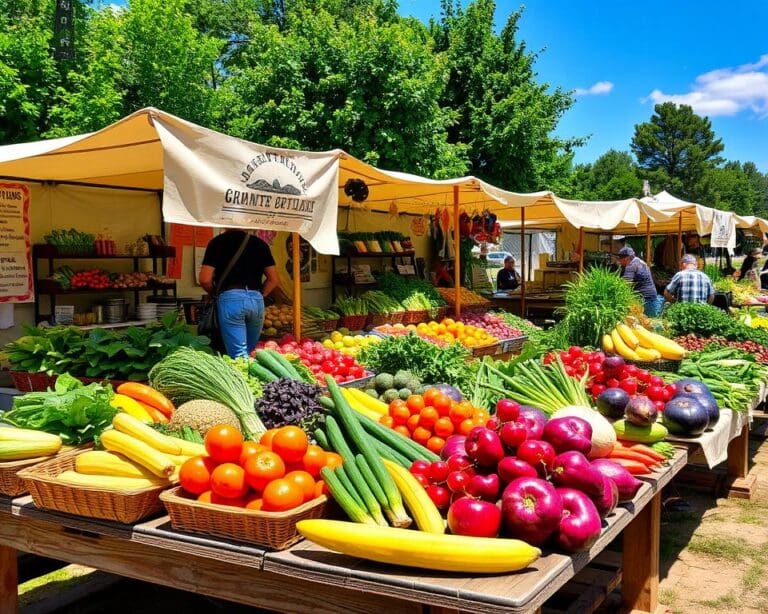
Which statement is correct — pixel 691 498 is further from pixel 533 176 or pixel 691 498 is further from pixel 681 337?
pixel 533 176

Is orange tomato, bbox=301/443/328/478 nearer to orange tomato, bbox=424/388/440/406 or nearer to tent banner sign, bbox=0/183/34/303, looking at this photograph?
orange tomato, bbox=424/388/440/406

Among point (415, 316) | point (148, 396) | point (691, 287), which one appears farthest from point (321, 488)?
point (415, 316)

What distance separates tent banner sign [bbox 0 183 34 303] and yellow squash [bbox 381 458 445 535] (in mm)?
6962

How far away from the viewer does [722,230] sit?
1321 cm

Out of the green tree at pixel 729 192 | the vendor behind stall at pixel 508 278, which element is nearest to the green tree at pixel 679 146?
the green tree at pixel 729 192

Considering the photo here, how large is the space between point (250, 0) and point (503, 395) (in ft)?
74.8

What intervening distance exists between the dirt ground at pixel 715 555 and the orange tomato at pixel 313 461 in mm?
2310

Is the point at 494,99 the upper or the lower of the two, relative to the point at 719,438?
upper

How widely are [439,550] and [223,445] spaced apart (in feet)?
2.79

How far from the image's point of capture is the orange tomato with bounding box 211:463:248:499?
236 cm

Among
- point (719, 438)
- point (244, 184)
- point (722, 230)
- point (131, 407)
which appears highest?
point (722, 230)

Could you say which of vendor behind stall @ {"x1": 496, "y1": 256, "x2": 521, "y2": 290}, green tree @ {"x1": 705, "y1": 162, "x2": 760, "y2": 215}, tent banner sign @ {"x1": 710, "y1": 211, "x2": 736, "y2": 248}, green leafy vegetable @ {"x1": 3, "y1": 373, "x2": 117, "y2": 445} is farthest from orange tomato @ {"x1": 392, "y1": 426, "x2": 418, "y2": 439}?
green tree @ {"x1": 705, "y1": 162, "x2": 760, "y2": 215}

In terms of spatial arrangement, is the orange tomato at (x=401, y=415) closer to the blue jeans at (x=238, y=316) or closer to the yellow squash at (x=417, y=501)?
the yellow squash at (x=417, y=501)

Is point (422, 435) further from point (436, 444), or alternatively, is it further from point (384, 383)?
point (384, 383)
